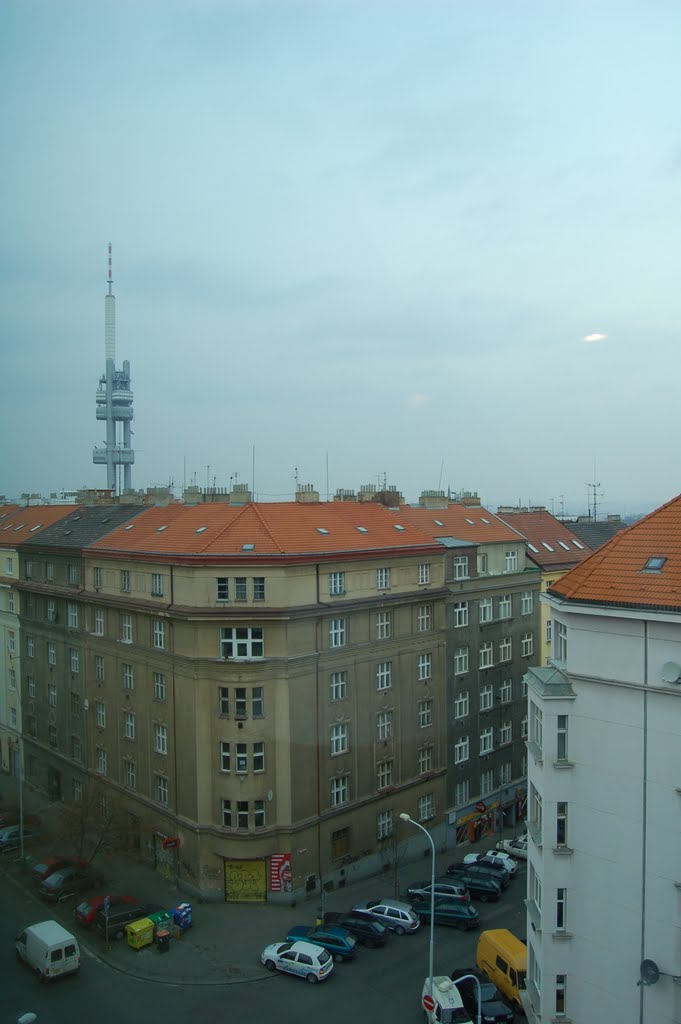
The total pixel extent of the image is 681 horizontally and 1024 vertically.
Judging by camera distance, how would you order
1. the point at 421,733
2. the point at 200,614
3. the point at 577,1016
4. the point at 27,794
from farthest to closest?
1. the point at 27,794
2. the point at 421,733
3. the point at 200,614
4. the point at 577,1016

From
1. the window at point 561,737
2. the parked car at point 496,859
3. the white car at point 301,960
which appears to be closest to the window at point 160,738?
the white car at point 301,960

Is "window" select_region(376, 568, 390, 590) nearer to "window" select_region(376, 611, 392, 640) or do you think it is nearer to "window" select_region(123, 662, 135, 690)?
"window" select_region(376, 611, 392, 640)

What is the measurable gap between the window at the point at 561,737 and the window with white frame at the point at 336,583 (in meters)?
11.7

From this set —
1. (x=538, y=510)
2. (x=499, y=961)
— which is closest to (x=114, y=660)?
(x=499, y=961)

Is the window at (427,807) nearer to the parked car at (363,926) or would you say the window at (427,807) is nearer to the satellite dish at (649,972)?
the parked car at (363,926)

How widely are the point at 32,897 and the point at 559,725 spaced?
19.8 meters

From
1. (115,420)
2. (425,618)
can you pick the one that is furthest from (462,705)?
(115,420)

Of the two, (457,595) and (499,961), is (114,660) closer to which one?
(457,595)

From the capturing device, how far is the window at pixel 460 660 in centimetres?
3170

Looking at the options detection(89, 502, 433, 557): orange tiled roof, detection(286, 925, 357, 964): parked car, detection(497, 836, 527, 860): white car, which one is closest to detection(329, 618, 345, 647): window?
detection(89, 502, 433, 557): orange tiled roof

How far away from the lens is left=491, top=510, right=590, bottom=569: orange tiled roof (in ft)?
122

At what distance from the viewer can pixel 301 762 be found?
25594 mm

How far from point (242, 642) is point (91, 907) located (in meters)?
9.33

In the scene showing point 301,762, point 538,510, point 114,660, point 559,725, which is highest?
point 538,510
